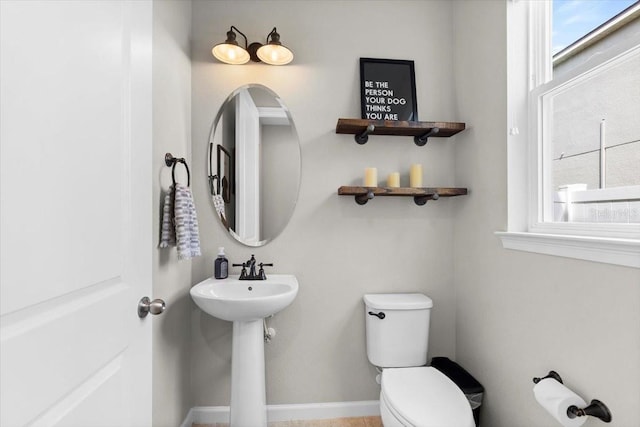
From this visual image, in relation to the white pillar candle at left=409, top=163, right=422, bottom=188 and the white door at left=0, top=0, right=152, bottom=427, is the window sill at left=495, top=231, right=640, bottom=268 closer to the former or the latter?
the white pillar candle at left=409, top=163, right=422, bottom=188

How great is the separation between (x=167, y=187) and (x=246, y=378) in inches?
40.2

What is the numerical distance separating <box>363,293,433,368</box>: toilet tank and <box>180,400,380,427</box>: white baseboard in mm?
360

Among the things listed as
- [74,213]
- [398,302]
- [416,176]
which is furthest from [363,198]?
[74,213]

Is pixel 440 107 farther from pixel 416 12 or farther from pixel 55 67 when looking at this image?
pixel 55 67

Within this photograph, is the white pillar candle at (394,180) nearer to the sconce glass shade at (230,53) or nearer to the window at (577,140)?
the window at (577,140)

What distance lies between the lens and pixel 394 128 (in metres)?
1.88

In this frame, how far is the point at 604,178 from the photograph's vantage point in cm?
123

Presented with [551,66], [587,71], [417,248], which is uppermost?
[551,66]

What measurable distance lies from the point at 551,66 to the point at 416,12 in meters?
0.93

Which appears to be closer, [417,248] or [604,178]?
[604,178]

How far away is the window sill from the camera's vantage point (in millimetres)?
996

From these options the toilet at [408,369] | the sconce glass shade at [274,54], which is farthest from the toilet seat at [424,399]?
the sconce glass shade at [274,54]

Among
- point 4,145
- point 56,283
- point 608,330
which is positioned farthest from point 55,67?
point 608,330

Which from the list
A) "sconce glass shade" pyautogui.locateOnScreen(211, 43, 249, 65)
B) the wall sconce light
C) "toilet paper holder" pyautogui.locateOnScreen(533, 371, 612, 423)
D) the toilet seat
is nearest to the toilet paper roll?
"toilet paper holder" pyautogui.locateOnScreen(533, 371, 612, 423)
